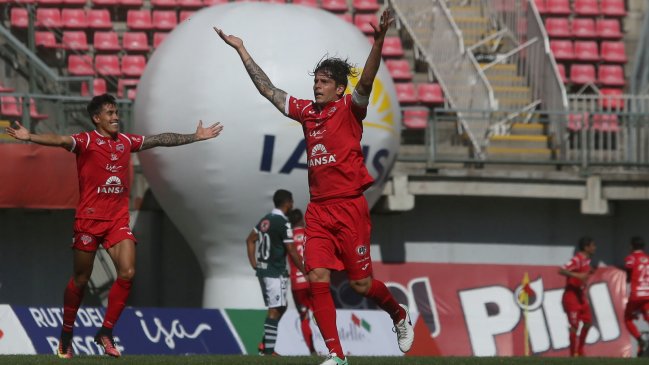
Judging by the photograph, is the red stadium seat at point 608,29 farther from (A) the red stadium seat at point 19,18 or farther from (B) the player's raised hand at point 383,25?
(B) the player's raised hand at point 383,25

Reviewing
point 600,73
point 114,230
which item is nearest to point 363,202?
point 114,230

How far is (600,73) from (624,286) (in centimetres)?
463

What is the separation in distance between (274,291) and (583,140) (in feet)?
26.3

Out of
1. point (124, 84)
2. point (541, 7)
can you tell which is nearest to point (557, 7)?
point (541, 7)

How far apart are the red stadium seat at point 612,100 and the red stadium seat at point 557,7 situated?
1.76 metres

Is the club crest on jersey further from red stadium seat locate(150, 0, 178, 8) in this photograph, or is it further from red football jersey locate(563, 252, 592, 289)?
red stadium seat locate(150, 0, 178, 8)

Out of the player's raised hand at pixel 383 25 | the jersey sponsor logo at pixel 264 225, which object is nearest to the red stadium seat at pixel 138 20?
the jersey sponsor logo at pixel 264 225

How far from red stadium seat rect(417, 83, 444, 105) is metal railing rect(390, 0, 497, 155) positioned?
18 centimetres

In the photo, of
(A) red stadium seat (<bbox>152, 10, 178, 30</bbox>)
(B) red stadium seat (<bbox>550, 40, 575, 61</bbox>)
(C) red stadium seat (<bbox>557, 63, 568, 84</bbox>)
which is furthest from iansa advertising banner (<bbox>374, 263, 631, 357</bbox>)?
(A) red stadium seat (<bbox>152, 10, 178, 30</bbox>)

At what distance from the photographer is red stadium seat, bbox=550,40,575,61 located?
82.8ft

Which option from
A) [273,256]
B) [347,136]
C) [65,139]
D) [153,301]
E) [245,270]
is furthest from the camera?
[153,301]

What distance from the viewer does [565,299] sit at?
2017cm

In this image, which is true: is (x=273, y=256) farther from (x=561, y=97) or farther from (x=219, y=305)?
(x=561, y=97)

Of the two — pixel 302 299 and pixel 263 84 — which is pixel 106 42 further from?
pixel 263 84
